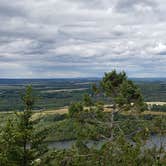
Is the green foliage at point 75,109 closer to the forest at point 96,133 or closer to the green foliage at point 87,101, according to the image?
the forest at point 96,133

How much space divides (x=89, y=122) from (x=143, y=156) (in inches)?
300

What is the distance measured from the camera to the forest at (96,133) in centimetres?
1895

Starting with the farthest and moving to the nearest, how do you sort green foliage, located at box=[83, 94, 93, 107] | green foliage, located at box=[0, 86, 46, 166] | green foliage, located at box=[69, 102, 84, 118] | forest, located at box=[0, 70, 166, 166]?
green foliage, located at box=[83, 94, 93, 107], green foliage, located at box=[69, 102, 84, 118], forest, located at box=[0, 70, 166, 166], green foliage, located at box=[0, 86, 46, 166]

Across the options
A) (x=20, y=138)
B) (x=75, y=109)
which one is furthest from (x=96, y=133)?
(x=20, y=138)

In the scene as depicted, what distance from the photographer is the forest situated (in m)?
19.0

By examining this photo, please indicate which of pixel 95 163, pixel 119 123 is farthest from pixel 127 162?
pixel 119 123

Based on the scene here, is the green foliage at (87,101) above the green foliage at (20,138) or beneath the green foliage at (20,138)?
above

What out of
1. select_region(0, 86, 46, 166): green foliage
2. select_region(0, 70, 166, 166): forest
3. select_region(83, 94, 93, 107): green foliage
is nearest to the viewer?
select_region(0, 86, 46, 166): green foliage

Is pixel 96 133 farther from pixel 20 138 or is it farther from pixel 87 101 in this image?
pixel 20 138

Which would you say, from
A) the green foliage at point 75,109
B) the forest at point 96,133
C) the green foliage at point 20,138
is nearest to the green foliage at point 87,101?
the forest at point 96,133

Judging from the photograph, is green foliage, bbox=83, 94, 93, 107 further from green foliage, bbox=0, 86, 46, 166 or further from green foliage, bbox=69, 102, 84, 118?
green foliage, bbox=0, 86, 46, 166

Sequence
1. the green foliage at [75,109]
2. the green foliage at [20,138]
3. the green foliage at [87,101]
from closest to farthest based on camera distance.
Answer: the green foliage at [20,138], the green foliage at [75,109], the green foliage at [87,101]

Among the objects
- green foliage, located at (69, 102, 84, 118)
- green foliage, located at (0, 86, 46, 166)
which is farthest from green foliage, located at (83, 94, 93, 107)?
green foliage, located at (0, 86, 46, 166)

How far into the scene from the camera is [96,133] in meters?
26.3
